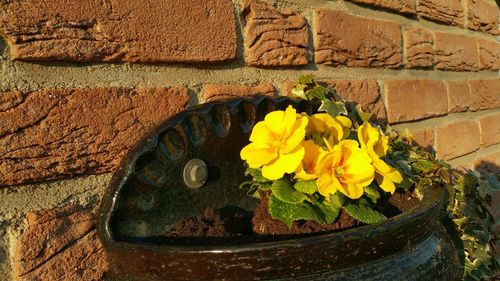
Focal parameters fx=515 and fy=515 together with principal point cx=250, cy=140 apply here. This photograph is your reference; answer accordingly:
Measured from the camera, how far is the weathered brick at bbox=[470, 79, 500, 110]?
1.31 meters

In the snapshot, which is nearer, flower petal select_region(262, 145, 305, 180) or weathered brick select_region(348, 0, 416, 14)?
flower petal select_region(262, 145, 305, 180)

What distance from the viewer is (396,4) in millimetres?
1007

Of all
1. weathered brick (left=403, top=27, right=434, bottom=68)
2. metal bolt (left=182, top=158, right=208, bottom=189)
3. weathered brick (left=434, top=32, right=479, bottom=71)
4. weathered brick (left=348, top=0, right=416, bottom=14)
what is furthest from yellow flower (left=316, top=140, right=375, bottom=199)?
weathered brick (left=434, top=32, right=479, bottom=71)

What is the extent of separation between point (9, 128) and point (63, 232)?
0.12 m

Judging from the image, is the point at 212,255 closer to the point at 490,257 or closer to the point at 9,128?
the point at 9,128

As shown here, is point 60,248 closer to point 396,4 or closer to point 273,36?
point 273,36

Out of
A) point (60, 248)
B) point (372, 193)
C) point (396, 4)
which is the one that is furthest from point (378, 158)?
point (396, 4)

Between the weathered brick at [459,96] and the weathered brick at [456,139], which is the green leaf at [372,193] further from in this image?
the weathered brick at [459,96]

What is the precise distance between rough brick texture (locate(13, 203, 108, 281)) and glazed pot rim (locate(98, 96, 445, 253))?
2.3 inches

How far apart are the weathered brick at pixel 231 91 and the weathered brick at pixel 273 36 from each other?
1.4 inches

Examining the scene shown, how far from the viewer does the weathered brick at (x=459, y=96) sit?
1200 mm

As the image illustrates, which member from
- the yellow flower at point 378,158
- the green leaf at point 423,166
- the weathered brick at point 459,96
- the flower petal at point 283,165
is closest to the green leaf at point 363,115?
the green leaf at point 423,166

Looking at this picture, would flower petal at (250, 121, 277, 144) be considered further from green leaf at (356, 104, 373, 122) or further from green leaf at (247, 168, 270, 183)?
green leaf at (356, 104, 373, 122)

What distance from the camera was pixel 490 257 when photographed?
848mm
